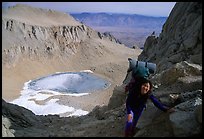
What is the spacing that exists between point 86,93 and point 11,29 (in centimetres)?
2136

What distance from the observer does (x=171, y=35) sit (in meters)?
18.6

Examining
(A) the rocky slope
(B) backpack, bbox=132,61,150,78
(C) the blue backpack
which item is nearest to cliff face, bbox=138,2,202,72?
(A) the rocky slope

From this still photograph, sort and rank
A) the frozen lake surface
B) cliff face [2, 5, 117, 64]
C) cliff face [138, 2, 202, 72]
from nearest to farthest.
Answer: cliff face [138, 2, 202, 72] < the frozen lake surface < cliff face [2, 5, 117, 64]

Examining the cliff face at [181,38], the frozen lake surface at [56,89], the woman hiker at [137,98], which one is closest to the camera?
the woman hiker at [137,98]

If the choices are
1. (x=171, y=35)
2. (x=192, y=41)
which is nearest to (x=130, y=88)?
(x=192, y=41)

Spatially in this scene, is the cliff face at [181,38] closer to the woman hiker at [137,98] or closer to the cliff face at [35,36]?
the woman hiker at [137,98]

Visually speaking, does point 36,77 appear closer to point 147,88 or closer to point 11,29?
point 11,29

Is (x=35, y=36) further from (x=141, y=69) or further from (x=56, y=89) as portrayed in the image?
(x=141, y=69)

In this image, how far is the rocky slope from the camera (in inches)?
294

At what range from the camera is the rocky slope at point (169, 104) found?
7.48 meters

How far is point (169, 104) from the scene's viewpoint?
931cm

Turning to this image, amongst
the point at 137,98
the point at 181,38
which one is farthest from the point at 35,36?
the point at 137,98

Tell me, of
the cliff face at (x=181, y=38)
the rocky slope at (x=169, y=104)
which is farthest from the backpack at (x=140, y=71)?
the cliff face at (x=181, y=38)

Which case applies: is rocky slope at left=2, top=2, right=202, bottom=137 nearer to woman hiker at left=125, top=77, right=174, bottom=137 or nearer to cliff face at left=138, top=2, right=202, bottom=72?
cliff face at left=138, top=2, right=202, bottom=72
